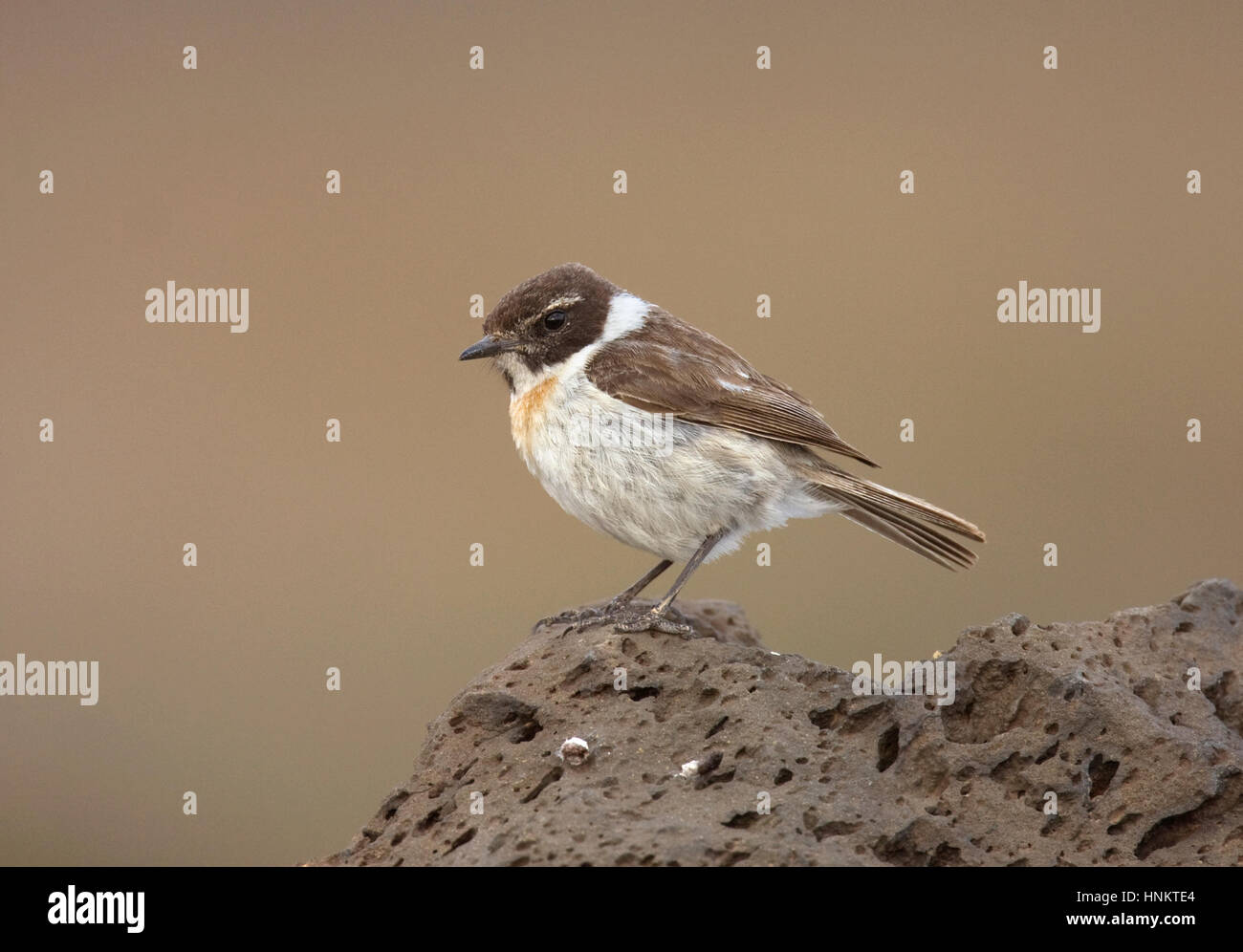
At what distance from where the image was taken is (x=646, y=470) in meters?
5.36

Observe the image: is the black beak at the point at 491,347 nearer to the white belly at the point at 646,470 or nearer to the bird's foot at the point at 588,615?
the white belly at the point at 646,470

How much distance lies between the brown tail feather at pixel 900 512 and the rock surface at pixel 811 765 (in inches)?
29.5

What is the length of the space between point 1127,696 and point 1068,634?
45 cm

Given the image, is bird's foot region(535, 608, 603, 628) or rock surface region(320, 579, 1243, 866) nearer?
rock surface region(320, 579, 1243, 866)

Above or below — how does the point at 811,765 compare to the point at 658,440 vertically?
below

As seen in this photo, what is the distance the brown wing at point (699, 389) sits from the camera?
18.0ft

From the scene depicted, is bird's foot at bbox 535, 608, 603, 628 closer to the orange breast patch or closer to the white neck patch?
the orange breast patch

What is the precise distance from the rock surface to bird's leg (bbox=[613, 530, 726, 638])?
2.0 inches

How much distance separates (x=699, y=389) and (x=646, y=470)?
0.46 meters

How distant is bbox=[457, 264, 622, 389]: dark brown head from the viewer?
566 cm

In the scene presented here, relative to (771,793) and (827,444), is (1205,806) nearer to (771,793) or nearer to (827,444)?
(771,793)

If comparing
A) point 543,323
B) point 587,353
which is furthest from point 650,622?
point 543,323

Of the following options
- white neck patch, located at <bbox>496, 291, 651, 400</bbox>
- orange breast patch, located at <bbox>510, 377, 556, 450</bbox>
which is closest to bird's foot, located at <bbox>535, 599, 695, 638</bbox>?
orange breast patch, located at <bbox>510, 377, 556, 450</bbox>

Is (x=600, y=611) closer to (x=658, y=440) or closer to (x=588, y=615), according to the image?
(x=588, y=615)
